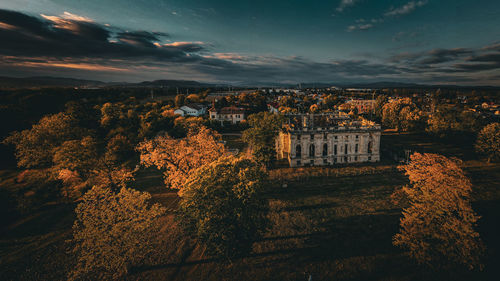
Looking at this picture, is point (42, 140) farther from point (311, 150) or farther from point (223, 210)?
point (311, 150)

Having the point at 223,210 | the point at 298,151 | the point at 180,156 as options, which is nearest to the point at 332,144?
the point at 298,151

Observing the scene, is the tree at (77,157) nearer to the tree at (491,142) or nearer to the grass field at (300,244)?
the grass field at (300,244)

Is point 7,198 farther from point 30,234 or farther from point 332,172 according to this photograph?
point 332,172

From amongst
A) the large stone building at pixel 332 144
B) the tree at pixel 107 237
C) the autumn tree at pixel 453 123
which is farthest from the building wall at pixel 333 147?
the tree at pixel 107 237

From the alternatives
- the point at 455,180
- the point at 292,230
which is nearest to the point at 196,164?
the point at 292,230

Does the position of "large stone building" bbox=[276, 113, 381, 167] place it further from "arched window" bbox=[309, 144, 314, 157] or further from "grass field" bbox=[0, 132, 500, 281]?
"grass field" bbox=[0, 132, 500, 281]

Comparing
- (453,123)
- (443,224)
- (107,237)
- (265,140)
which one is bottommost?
(107,237)
